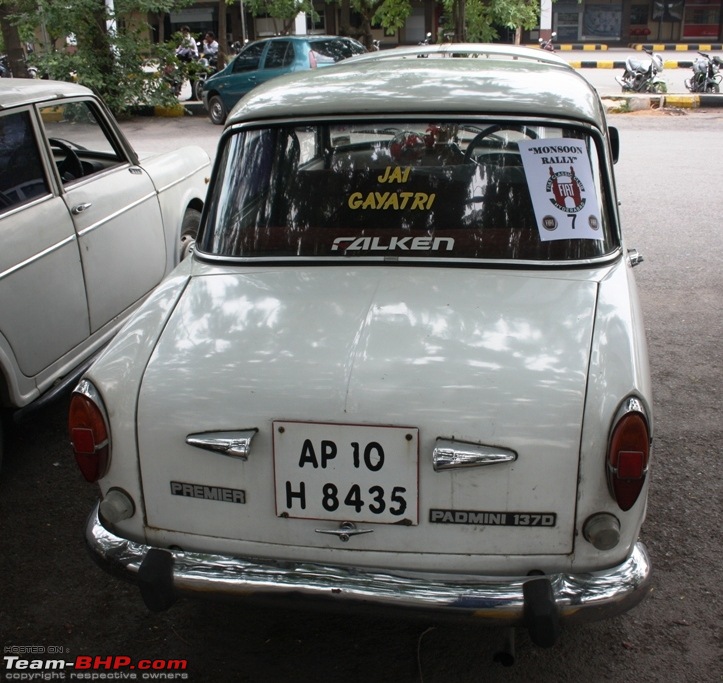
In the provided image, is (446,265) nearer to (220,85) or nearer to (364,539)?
(364,539)

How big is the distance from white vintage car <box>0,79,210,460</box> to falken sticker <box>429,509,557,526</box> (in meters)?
2.46

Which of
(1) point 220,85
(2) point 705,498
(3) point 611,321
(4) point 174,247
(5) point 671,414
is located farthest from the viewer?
(1) point 220,85

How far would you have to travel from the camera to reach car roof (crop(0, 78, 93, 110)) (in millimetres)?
4520

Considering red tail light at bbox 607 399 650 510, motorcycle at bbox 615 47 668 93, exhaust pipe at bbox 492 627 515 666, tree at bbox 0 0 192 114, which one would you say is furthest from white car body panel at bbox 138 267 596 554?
Result: motorcycle at bbox 615 47 668 93

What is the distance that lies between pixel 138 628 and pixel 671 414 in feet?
10.2

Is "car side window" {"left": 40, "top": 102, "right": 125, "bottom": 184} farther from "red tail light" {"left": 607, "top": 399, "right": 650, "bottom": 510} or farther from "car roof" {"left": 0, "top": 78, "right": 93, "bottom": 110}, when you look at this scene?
"red tail light" {"left": 607, "top": 399, "right": 650, "bottom": 510}

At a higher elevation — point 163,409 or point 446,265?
point 446,265

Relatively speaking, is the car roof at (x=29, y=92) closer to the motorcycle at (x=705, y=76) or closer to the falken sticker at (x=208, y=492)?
the falken sticker at (x=208, y=492)

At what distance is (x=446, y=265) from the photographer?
125 inches

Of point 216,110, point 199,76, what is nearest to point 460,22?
point 216,110

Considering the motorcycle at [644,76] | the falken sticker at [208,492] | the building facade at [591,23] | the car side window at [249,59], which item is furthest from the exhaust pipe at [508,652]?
the building facade at [591,23]

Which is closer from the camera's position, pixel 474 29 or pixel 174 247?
pixel 174 247

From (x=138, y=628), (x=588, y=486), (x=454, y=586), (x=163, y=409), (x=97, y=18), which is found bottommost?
(x=138, y=628)

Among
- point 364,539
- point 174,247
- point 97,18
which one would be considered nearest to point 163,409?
point 364,539
